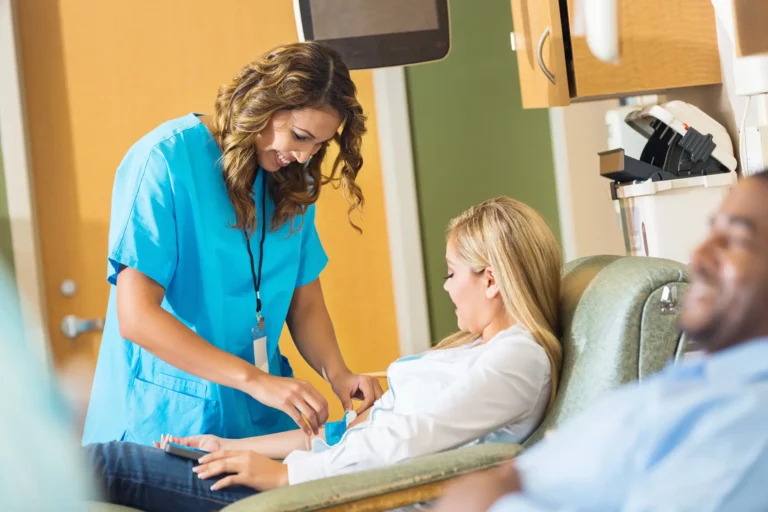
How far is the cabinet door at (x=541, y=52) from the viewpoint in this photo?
2105mm

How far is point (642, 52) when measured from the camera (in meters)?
2.07

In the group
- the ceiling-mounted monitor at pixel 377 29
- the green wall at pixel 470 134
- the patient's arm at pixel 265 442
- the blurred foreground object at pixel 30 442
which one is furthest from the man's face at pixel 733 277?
the green wall at pixel 470 134

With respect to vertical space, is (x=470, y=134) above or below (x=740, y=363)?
above

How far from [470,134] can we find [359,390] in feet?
4.85

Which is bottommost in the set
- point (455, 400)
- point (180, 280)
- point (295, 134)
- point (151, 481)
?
point (151, 481)

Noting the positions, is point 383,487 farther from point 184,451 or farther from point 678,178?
point 678,178

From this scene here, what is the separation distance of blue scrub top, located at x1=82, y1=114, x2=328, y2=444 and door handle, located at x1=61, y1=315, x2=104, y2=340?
1052mm

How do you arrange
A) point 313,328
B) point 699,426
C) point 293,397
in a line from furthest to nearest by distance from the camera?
point 313,328 → point 293,397 → point 699,426

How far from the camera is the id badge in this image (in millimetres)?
1817

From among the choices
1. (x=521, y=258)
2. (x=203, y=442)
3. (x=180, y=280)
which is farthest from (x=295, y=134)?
(x=203, y=442)

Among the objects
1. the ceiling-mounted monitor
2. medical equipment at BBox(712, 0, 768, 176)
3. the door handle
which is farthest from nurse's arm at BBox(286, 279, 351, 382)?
the door handle

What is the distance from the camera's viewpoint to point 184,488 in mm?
1525

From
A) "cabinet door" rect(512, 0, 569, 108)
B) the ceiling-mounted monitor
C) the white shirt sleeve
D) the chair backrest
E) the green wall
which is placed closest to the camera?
the chair backrest

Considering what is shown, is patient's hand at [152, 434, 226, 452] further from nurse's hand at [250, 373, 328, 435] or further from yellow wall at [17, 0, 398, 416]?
yellow wall at [17, 0, 398, 416]
